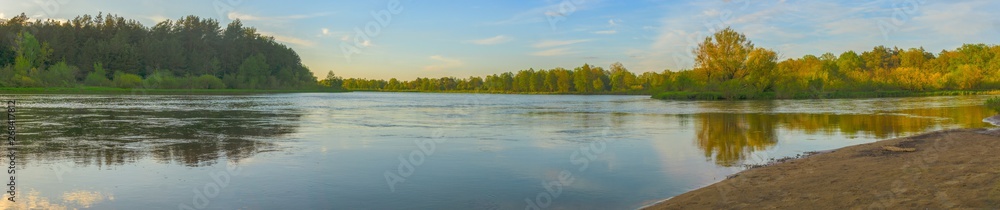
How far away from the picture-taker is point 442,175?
12.9 m

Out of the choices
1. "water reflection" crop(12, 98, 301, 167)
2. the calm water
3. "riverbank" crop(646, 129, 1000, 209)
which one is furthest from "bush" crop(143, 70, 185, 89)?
"riverbank" crop(646, 129, 1000, 209)

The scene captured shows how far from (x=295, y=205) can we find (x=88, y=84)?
124360 millimetres

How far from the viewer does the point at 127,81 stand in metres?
118

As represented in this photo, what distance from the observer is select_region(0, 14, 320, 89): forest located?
108188 mm

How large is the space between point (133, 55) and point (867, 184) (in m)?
138

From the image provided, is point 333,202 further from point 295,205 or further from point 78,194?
point 78,194

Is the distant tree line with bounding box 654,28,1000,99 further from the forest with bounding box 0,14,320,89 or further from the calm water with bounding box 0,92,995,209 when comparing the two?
the forest with bounding box 0,14,320,89

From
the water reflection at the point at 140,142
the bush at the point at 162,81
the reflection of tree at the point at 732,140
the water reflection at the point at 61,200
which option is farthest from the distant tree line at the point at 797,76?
the bush at the point at 162,81

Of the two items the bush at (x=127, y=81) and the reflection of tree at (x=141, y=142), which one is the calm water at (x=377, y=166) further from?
the bush at (x=127, y=81)

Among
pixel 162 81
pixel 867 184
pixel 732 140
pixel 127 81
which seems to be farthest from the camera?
pixel 162 81

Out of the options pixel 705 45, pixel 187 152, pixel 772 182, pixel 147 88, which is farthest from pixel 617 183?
pixel 147 88

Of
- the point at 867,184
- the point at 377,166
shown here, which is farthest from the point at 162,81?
the point at 867,184

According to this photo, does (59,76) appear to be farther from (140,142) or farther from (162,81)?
(140,142)

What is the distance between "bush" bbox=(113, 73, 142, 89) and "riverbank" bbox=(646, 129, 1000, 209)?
127149 millimetres
